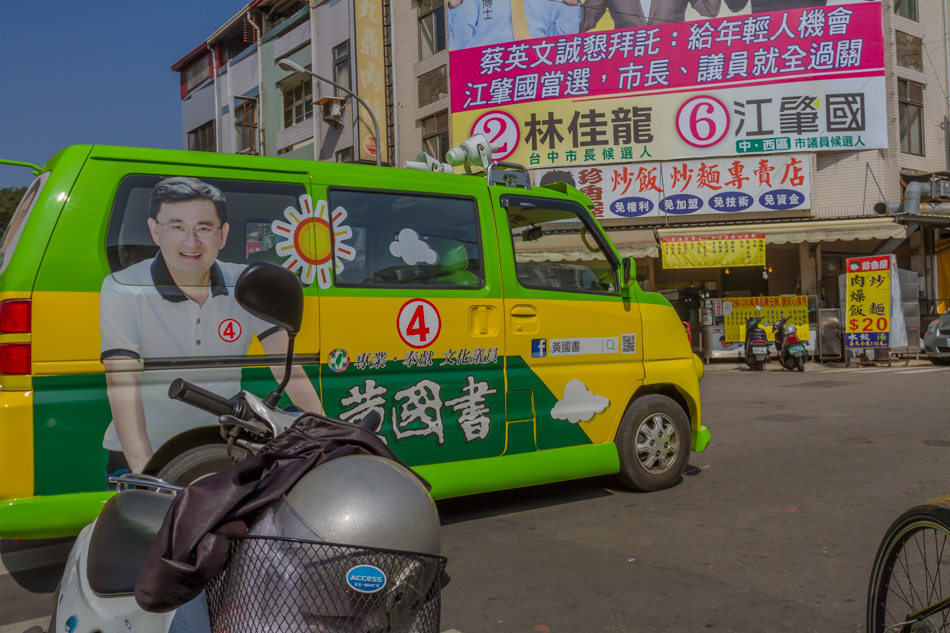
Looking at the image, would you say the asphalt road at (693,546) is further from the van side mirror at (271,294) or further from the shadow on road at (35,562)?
the van side mirror at (271,294)

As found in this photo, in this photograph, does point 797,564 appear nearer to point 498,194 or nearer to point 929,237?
point 498,194

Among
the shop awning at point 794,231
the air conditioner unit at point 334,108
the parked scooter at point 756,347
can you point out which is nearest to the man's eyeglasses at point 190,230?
the parked scooter at point 756,347

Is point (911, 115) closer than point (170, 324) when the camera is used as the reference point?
No

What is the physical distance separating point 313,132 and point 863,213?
55.7ft

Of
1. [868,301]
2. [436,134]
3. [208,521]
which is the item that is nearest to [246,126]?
[436,134]

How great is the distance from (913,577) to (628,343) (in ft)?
10.9

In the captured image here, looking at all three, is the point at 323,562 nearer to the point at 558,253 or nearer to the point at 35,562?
the point at 35,562

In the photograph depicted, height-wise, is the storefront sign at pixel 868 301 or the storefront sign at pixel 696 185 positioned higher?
the storefront sign at pixel 696 185

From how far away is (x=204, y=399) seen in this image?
1900 mm

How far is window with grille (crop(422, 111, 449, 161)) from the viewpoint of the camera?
70.0 feet

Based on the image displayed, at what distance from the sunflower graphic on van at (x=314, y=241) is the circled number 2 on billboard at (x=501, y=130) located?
1606 cm

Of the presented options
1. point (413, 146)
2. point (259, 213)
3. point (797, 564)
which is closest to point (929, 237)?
point (413, 146)

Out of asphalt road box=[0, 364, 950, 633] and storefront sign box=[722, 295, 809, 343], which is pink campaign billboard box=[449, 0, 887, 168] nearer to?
storefront sign box=[722, 295, 809, 343]

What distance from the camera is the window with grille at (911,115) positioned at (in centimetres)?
2025
